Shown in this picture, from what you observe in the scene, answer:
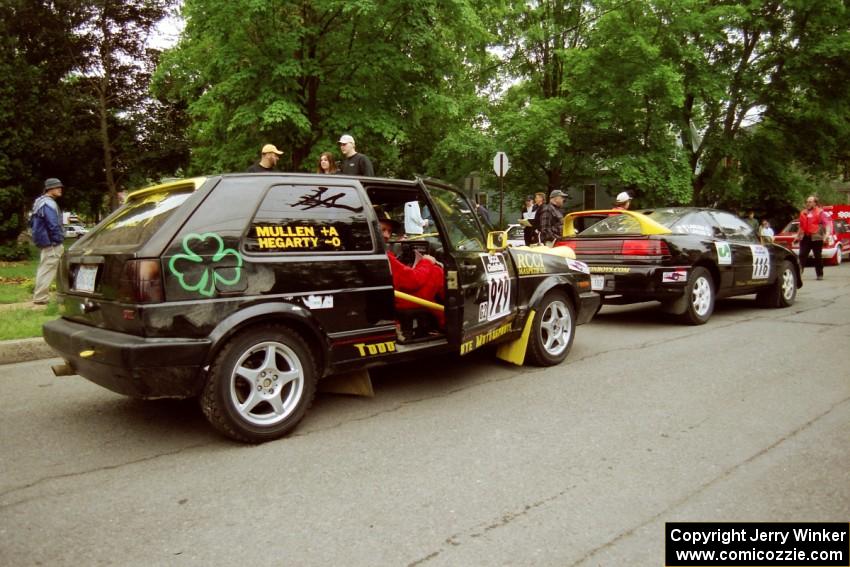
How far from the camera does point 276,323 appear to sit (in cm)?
380

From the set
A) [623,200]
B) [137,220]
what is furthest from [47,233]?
[623,200]

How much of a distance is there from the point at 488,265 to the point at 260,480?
2.65 metres

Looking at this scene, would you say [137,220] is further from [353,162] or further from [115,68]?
[115,68]

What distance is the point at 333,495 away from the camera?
3064mm

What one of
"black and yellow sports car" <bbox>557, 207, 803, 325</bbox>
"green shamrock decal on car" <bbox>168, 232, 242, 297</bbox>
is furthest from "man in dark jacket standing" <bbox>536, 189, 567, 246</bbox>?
"green shamrock decal on car" <bbox>168, 232, 242, 297</bbox>

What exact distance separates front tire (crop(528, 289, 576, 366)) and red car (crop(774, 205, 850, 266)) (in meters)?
14.9

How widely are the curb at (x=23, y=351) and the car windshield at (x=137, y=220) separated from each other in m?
2.50

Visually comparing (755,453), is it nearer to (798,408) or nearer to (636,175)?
(798,408)

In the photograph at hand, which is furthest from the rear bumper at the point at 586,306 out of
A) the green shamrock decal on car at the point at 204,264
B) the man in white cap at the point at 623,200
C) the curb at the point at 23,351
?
the curb at the point at 23,351

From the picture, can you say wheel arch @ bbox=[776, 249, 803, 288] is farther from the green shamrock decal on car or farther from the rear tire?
the green shamrock decal on car

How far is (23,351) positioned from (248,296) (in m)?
3.79

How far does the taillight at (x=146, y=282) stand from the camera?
3.41 m

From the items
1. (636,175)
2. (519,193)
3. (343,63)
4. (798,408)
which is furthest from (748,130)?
(798,408)

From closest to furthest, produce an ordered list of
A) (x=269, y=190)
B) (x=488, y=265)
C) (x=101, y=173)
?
(x=269, y=190) → (x=488, y=265) → (x=101, y=173)
